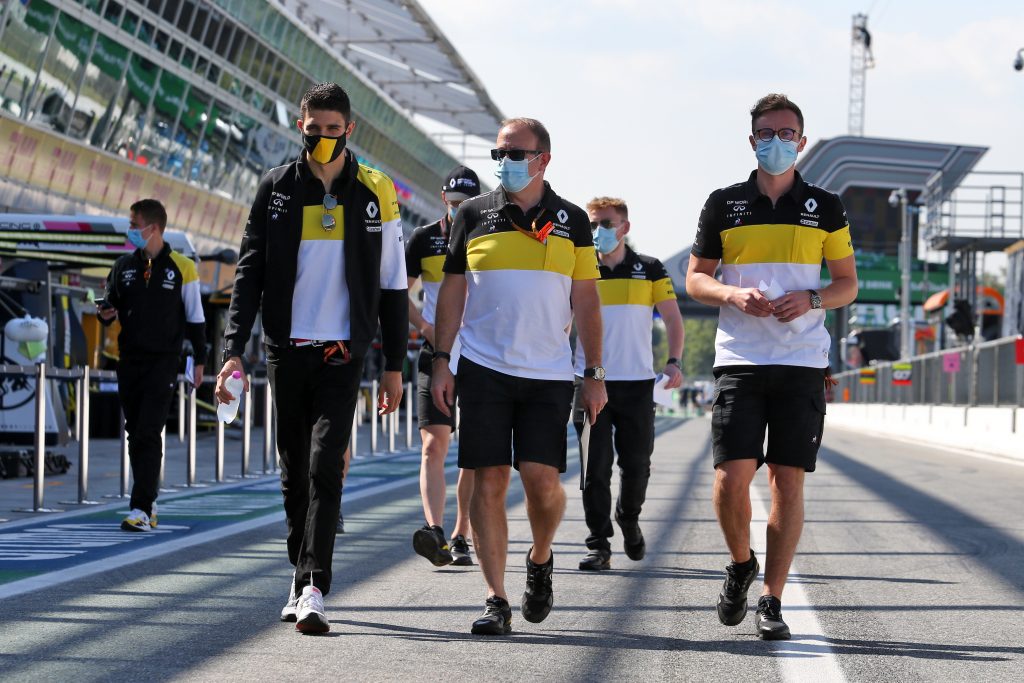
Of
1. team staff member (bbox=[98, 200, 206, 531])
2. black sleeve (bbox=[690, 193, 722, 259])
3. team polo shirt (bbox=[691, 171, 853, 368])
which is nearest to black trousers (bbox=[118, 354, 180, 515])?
team staff member (bbox=[98, 200, 206, 531])

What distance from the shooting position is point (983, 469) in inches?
739

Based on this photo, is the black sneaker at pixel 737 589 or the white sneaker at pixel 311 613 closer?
the white sneaker at pixel 311 613

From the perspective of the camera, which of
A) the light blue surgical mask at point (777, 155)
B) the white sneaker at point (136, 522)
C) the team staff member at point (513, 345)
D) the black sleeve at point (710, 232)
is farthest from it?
the white sneaker at point (136, 522)

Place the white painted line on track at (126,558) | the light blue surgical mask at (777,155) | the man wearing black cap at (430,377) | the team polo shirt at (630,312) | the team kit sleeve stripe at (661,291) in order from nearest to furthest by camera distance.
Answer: the light blue surgical mask at (777,155), the white painted line on track at (126,558), the man wearing black cap at (430,377), the team polo shirt at (630,312), the team kit sleeve stripe at (661,291)

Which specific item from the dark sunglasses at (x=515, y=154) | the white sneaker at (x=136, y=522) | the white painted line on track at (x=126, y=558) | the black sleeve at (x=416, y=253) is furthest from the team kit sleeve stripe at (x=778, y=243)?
the white sneaker at (x=136, y=522)

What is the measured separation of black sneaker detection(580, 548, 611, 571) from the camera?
26.7ft

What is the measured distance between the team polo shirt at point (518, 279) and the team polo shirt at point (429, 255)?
7.64 ft

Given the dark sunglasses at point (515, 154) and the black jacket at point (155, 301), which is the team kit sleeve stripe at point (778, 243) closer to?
the dark sunglasses at point (515, 154)

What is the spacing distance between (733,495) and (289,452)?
1.66 meters

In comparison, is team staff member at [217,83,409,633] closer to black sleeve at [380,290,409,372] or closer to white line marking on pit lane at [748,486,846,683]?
black sleeve at [380,290,409,372]

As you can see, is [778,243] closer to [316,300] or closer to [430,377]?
[316,300]

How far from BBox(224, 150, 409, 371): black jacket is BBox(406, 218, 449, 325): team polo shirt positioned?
7.88ft

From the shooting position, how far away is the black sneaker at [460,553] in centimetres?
831

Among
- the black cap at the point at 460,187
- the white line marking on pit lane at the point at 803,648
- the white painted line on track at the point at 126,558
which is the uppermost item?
the black cap at the point at 460,187
